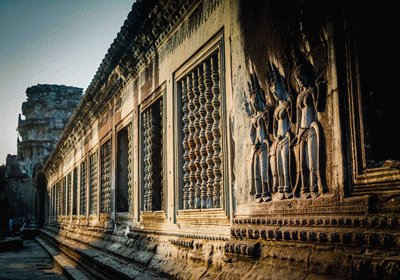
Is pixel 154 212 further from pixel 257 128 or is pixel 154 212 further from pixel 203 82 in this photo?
pixel 257 128

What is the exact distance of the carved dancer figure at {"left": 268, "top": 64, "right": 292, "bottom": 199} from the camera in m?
3.22

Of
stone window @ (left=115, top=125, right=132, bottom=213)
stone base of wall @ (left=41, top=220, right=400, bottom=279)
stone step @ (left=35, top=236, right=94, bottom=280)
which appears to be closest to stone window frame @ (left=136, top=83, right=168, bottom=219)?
stone base of wall @ (left=41, top=220, right=400, bottom=279)

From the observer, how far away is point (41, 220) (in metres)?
31.7

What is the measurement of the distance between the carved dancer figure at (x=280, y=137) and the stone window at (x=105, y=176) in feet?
23.8

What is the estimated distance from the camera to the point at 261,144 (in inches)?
141

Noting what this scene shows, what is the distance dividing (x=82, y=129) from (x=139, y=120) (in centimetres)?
726

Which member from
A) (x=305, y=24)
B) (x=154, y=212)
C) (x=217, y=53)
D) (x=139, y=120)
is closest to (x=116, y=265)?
(x=154, y=212)

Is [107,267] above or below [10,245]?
above

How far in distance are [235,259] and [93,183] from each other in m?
9.59

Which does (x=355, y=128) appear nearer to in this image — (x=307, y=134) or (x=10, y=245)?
(x=307, y=134)

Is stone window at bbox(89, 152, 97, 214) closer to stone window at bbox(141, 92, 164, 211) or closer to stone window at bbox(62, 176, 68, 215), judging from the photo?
stone window at bbox(141, 92, 164, 211)

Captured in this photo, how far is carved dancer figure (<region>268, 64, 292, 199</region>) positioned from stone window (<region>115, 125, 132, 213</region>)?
6.30 meters

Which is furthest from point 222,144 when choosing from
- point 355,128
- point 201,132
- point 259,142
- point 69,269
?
point 69,269

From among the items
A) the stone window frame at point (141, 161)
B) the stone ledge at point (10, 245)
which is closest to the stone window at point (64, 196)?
the stone ledge at point (10, 245)
